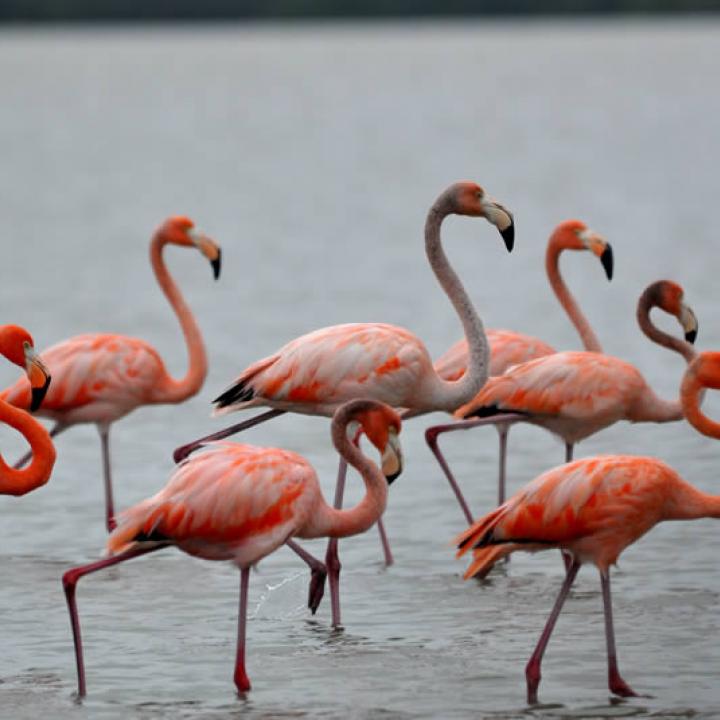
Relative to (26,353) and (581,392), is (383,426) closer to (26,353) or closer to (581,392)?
(26,353)

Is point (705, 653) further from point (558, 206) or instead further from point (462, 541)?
Answer: point (558, 206)

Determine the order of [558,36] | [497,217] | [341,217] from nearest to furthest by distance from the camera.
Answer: [497,217] < [341,217] < [558,36]

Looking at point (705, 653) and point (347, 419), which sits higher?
point (347, 419)

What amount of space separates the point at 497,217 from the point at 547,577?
1571mm

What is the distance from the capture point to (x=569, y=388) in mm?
9148

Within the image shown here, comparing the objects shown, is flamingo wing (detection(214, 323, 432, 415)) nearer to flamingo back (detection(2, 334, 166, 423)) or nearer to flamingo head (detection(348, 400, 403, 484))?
flamingo head (detection(348, 400, 403, 484))

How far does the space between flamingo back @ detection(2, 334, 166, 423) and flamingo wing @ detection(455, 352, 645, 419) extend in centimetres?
193

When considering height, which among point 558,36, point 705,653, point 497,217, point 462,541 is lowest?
point 705,653

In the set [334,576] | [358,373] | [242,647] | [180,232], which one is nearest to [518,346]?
[358,373]

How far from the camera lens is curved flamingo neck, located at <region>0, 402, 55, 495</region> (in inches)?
313

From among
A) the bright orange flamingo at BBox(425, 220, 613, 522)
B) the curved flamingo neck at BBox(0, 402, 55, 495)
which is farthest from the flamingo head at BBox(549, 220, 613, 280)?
the curved flamingo neck at BBox(0, 402, 55, 495)

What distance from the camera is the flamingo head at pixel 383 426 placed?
7473mm

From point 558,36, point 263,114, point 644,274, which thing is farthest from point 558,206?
point 558,36

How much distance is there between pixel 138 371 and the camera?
408 inches
